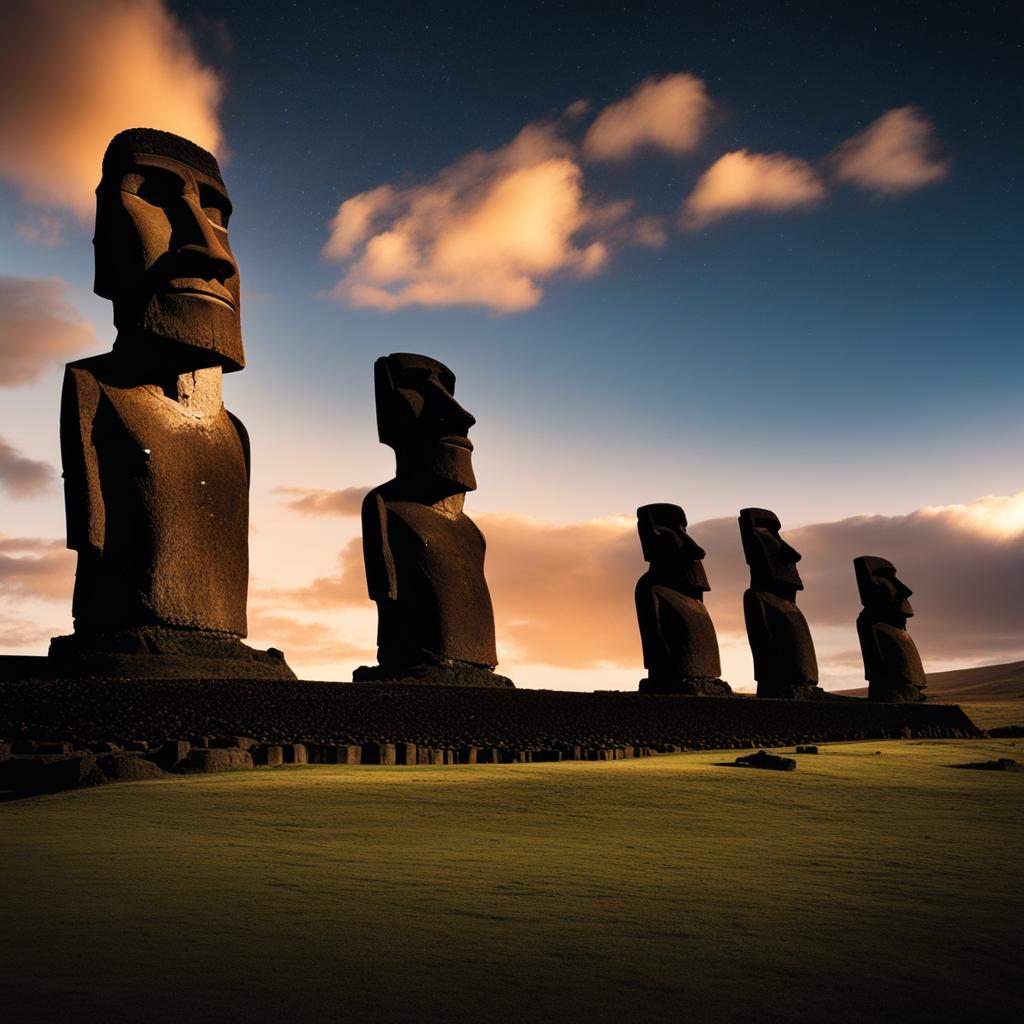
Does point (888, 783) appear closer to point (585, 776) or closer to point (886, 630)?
point (585, 776)

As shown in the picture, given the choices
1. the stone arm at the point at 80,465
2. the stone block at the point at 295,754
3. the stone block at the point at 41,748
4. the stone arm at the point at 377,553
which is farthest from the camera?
the stone arm at the point at 377,553

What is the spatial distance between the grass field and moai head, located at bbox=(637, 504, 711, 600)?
1127 cm

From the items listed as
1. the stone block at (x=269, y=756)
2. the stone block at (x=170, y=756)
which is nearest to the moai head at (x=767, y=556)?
the stone block at (x=269, y=756)

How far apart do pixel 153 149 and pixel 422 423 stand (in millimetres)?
3947

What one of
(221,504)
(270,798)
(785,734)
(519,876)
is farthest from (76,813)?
(785,734)

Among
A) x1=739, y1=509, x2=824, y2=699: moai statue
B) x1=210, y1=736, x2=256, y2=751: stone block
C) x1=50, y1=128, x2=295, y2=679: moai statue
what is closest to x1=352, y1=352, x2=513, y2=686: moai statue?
x1=50, y1=128, x2=295, y2=679: moai statue

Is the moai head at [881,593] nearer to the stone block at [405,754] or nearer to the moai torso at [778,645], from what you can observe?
the moai torso at [778,645]

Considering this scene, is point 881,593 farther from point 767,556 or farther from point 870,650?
point 767,556

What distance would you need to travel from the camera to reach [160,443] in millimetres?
9281

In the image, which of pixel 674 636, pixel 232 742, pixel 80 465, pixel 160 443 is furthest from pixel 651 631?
pixel 232 742

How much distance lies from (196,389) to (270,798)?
605 cm

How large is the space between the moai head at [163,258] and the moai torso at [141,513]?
1.67 feet

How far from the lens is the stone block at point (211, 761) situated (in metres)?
6.08

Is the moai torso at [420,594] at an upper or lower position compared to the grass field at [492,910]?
upper
